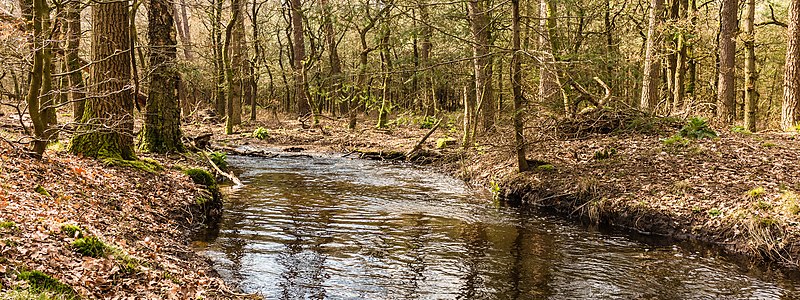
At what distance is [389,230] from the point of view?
10.8m

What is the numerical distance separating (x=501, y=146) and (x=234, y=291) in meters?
8.84

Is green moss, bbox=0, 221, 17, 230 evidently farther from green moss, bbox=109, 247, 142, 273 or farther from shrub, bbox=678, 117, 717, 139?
shrub, bbox=678, 117, 717, 139

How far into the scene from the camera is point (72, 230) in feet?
20.4

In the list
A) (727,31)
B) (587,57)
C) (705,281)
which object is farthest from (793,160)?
(727,31)

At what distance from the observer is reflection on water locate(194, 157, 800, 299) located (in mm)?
7699

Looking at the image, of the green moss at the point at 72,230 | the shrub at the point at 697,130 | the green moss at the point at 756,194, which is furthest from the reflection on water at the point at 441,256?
the shrub at the point at 697,130

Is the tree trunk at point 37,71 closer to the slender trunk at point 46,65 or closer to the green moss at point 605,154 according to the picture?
the slender trunk at point 46,65

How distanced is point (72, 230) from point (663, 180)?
10662 millimetres

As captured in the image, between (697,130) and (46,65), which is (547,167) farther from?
(46,65)

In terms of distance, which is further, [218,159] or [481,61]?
[481,61]

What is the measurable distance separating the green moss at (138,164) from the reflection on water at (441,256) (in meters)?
1.59

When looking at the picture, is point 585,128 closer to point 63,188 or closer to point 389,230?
point 389,230

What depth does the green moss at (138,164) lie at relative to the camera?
1062 centimetres

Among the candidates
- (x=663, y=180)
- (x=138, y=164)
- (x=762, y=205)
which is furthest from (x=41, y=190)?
(x=663, y=180)
